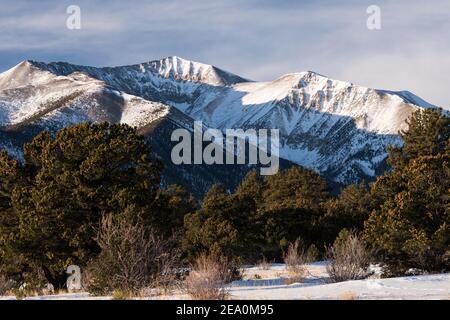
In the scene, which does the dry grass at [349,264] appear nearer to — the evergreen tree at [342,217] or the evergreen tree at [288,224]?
the evergreen tree at [288,224]

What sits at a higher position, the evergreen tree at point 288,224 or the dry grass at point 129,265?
the dry grass at point 129,265

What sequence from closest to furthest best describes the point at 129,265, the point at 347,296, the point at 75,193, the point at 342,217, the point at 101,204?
the point at 347,296, the point at 129,265, the point at 75,193, the point at 101,204, the point at 342,217

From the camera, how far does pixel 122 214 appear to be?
74.5ft

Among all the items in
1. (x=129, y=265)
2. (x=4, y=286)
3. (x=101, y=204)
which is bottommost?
(x=4, y=286)

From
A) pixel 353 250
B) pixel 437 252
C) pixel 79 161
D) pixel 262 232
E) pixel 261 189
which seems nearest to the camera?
pixel 353 250

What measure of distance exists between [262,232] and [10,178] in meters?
22.8

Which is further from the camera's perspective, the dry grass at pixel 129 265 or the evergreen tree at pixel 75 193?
the evergreen tree at pixel 75 193

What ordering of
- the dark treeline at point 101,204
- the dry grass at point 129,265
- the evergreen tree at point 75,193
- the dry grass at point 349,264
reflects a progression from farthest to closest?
the evergreen tree at point 75,193, the dark treeline at point 101,204, the dry grass at point 349,264, the dry grass at point 129,265

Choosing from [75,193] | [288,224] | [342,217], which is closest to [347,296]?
[75,193]

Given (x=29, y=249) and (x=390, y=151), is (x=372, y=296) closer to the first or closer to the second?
(x=29, y=249)

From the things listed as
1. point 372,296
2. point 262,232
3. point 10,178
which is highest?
point 10,178

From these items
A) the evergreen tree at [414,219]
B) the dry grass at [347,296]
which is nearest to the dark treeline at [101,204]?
the evergreen tree at [414,219]

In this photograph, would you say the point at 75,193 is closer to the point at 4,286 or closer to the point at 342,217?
the point at 4,286
